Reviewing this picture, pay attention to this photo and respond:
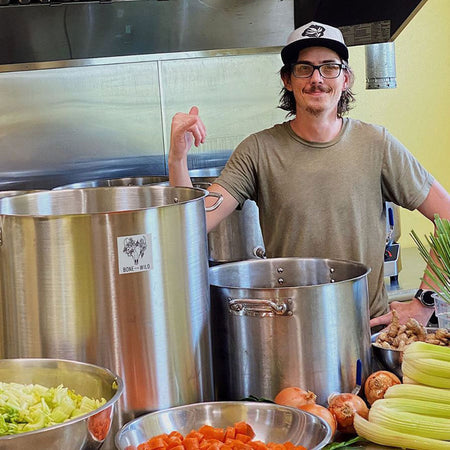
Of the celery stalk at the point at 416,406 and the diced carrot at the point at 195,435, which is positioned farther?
the celery stalk at the point at 416,406

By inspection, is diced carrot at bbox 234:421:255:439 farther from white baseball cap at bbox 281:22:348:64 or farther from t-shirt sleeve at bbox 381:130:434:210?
white baseball cap at bbox 281:22:348:64

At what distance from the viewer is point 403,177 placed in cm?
249

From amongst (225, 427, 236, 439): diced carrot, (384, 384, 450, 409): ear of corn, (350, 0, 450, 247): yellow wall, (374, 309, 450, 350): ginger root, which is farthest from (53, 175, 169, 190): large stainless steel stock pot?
(225, 427, 236, 439): diced carrot

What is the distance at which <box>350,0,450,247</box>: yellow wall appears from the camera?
4.25m

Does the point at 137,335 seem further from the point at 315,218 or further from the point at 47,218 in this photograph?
the point at 315,218

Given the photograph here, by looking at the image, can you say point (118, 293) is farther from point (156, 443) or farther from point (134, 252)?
point (156, 443)

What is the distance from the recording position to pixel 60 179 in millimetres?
3387

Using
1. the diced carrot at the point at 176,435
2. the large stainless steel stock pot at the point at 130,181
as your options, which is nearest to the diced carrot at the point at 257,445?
the diced carrot at the point at 176,435

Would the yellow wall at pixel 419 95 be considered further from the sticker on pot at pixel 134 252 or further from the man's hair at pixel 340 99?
the sticker on pot at pixel 134 252

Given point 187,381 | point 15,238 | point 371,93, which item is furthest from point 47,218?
point 371,93

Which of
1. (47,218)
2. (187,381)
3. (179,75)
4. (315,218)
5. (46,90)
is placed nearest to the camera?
(47,218)

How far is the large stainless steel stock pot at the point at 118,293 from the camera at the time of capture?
57.9 inches

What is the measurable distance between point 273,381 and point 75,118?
197cm

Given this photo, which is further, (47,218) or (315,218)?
(315,218)
